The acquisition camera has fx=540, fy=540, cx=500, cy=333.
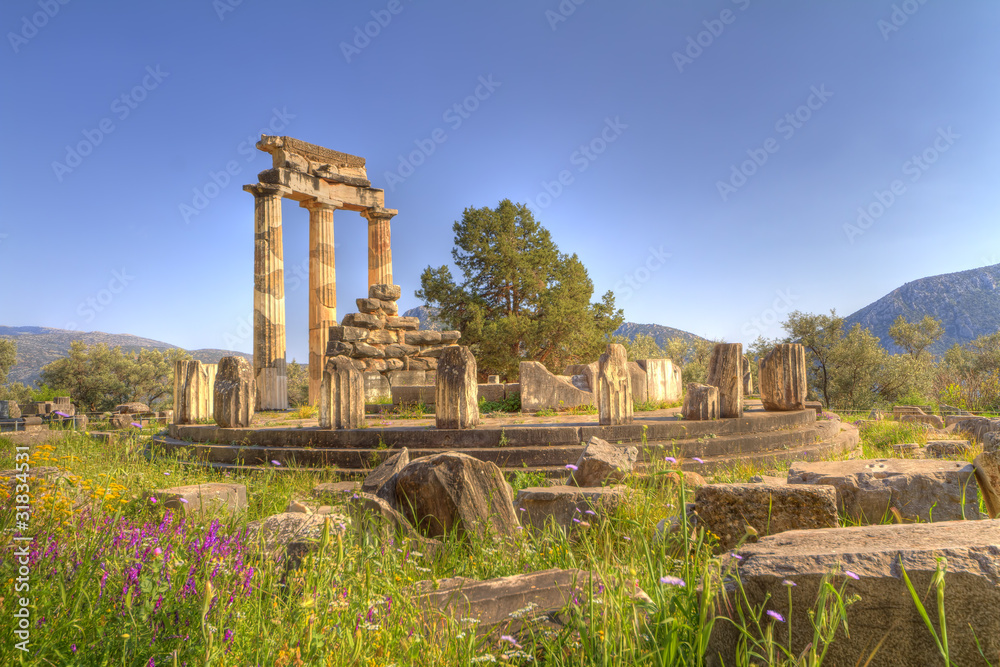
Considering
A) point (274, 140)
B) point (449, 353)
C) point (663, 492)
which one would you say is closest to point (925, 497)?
point (663, 492)

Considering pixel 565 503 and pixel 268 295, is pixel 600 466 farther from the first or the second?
pixel 268 295

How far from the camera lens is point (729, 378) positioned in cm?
883

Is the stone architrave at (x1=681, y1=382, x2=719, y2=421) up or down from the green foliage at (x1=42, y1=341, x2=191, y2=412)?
down

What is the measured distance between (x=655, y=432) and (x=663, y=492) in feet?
11.5

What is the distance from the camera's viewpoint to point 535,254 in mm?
31734

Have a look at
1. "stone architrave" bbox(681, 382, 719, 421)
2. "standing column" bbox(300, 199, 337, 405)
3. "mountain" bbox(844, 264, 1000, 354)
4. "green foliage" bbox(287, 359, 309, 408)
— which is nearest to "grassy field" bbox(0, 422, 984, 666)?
"stone architrave" bbox(681, 382, 719, 421)

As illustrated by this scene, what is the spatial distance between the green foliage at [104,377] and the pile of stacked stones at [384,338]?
100 ft

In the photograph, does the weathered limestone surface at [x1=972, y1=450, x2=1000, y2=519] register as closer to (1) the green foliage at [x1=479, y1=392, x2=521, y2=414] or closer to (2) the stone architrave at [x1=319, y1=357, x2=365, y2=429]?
(2) the stone architrave at [x1=319, y1=357, x2=365, y2=429]

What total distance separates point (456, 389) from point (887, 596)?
6274mm

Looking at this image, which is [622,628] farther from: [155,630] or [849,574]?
[155,630]

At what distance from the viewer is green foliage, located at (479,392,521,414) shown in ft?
40.9

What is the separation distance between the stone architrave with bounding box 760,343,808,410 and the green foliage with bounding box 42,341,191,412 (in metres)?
40.9

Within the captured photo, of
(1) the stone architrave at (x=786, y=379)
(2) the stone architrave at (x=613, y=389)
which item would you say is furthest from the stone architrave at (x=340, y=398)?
(1) the stone architrave at (x=786, y=379)

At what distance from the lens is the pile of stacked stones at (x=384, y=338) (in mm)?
15422
